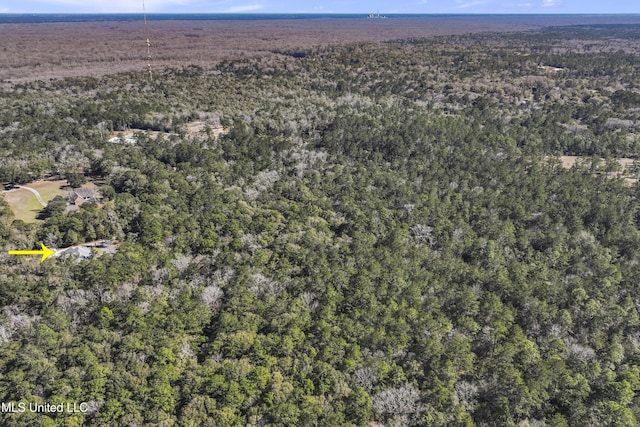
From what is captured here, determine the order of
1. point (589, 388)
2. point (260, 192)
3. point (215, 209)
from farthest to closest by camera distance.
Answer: point (260, 192), point (215, 209), point (589, 388)

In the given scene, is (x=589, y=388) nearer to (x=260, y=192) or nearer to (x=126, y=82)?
(x=260, y=192)

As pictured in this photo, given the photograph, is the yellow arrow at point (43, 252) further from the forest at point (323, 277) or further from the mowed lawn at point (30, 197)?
the mowed lawn at point (30, 197)

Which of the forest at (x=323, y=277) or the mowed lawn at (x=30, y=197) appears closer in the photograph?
the forest at (x=323, y=277)

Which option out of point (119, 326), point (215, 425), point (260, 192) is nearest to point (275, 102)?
point (260, 192)

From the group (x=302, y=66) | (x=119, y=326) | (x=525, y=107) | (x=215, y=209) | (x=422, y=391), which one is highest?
(x=302, y=66)

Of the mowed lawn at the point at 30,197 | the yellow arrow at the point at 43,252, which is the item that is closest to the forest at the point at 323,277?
the yellow arrow at the point at 43,252

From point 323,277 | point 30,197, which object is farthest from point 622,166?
point 30,197
